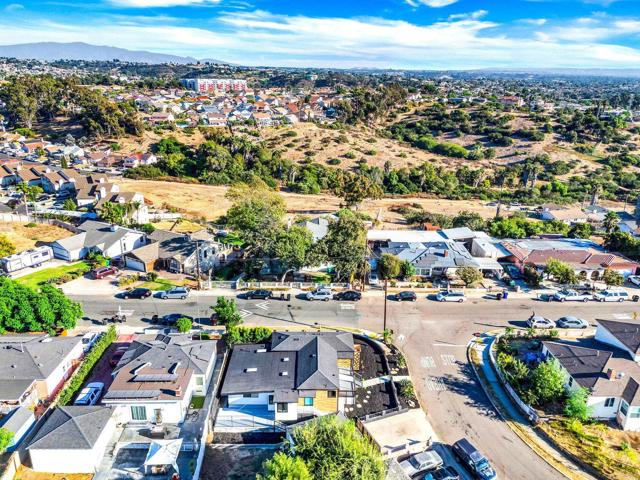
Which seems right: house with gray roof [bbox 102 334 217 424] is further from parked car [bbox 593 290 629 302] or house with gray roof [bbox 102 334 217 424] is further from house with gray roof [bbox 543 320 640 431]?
parked car [bbox 593 290 629 302]

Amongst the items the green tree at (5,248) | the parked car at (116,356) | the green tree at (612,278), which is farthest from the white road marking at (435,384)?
the green tree at (5,248)

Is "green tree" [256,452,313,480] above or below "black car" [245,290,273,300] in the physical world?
above

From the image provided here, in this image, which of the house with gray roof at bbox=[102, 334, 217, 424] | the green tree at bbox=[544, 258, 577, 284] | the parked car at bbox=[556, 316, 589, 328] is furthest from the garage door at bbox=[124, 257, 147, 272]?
the green tree at bbox=[544, 258, 577, 284]

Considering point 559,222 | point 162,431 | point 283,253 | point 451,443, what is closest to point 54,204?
point 283,253

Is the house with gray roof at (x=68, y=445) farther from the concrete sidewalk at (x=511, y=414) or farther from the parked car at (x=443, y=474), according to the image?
the concrete sidewalk at (x=511, y=414)

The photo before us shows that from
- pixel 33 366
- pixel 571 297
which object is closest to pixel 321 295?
→ pixel 33 366

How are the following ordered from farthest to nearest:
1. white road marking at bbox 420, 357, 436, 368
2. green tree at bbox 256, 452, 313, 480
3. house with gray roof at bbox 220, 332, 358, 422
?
1. white road marking at bbox 420, 357, 436, 368
2. house with gray roof at bbox 220, 332, 358, 422
3. green tree at bbox 256, 452, 313, 480

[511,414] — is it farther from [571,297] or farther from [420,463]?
[571,297]
